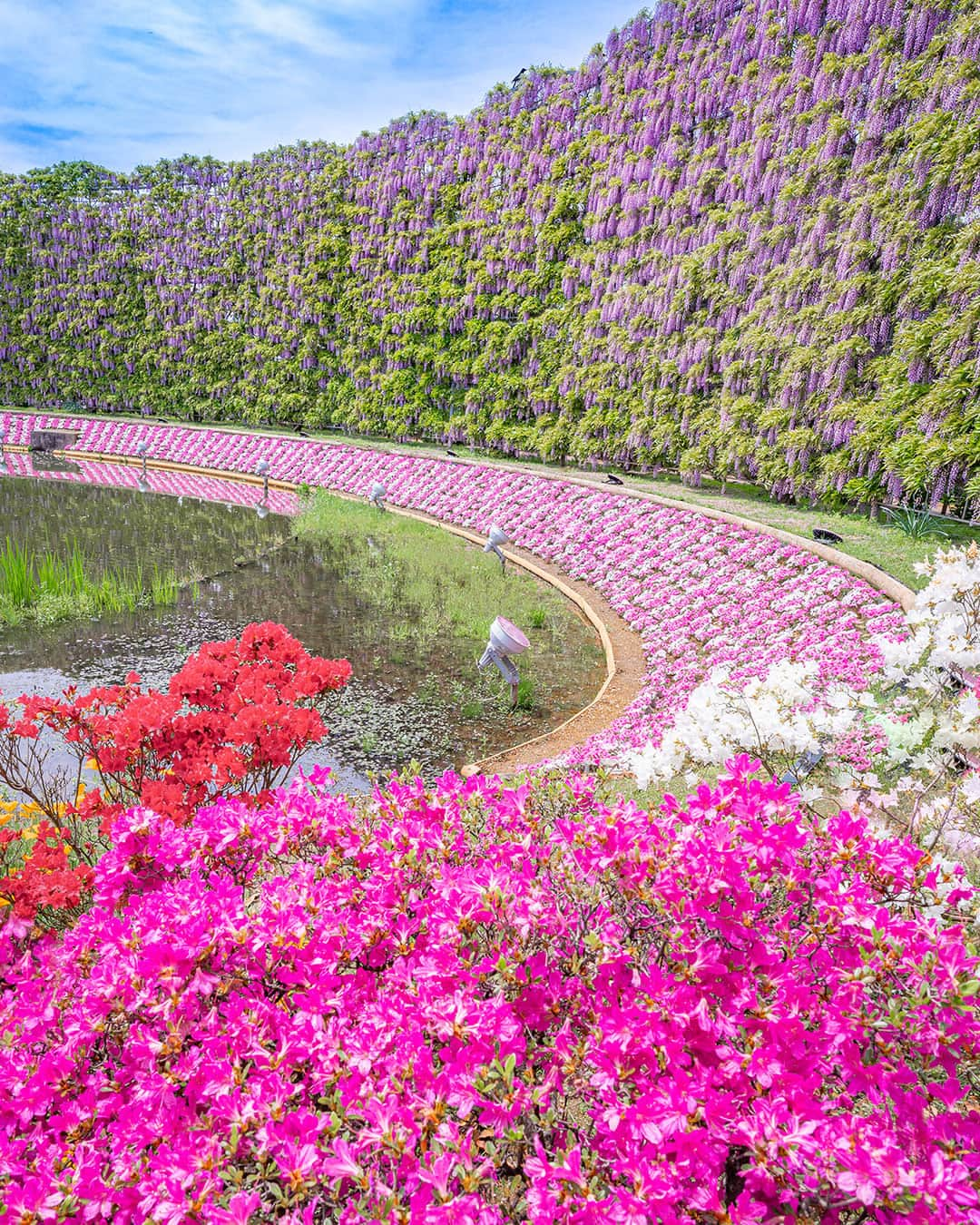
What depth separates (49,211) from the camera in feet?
101

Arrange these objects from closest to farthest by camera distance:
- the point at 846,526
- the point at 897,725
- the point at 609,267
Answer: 1. the point at 897,725
2. the point at 846,526
3. the point at 609,267

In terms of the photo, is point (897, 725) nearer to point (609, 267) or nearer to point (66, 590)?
point (66, 590)

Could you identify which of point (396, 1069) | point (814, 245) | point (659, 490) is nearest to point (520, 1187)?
point (396, 1069)

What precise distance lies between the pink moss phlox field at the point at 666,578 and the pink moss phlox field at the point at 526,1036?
7.71 ft

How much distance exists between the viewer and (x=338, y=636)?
8648 millimetres

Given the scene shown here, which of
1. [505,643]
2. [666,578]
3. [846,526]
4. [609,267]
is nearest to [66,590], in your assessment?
[505,643]

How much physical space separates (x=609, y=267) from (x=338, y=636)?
13263 mm

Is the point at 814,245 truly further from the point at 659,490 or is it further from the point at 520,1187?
the point at 520,1187

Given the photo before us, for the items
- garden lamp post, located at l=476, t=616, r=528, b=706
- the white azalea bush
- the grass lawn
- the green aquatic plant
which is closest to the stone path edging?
garden lamp post, located at l=476, t=616, r=528, b=706

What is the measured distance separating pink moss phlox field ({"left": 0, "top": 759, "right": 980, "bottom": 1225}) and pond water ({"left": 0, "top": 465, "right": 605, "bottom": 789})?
11.9 ft

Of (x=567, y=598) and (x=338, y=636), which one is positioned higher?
(x=567, y=598)

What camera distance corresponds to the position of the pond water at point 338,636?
657cm

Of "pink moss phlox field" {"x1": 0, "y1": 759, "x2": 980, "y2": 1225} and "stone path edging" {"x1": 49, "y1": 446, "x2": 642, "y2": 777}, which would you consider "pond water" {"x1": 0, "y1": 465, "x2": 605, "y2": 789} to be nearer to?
"stone path edging" {"x1": 49, "y1": 446, "x2": 642, "y2": 777}

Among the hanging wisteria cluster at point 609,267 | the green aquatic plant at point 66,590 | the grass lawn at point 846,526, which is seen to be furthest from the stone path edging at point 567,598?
the green aquatic plant at point 66,590
